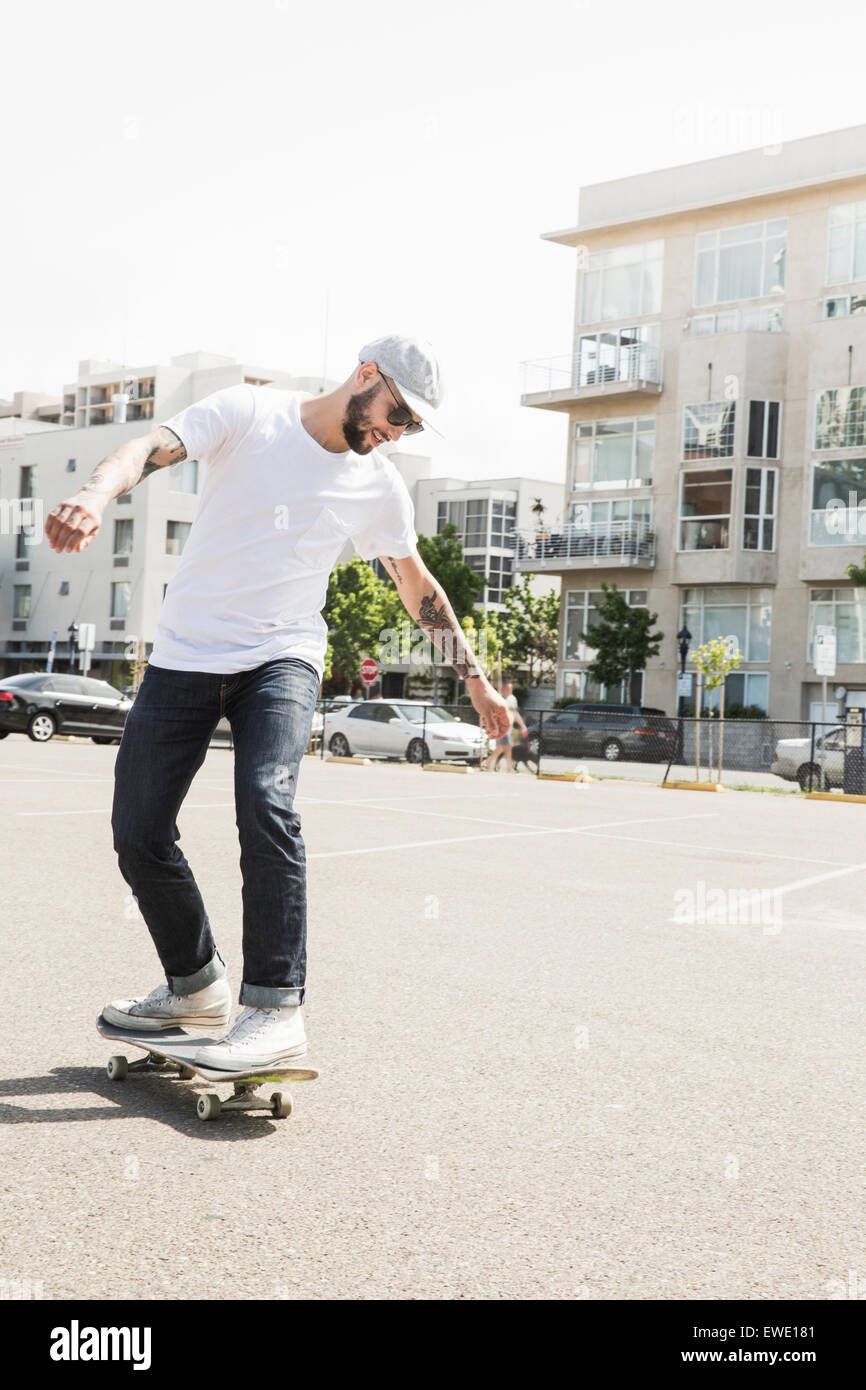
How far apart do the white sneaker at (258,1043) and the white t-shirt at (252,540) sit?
2.97 ft

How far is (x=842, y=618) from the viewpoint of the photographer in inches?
1800

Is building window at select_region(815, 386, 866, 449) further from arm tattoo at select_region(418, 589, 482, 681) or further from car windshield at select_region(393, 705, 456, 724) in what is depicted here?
arm tattoo at select_region(418, 589, 482, 681)

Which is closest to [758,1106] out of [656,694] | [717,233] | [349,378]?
[349,378]

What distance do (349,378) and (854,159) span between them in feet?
156

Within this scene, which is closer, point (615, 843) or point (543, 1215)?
point (543, 1215)

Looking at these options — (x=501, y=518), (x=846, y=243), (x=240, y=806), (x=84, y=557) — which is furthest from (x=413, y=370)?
(x=84, y=557)

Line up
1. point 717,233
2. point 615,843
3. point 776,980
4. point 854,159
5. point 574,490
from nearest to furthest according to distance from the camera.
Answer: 1. point 776,980
2. point 615,843
3. point 854,159
4. point 717,233
5. point 574,490

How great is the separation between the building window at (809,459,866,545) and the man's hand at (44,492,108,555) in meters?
43.9

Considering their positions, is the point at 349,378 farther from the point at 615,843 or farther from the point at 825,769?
the point at 825,769

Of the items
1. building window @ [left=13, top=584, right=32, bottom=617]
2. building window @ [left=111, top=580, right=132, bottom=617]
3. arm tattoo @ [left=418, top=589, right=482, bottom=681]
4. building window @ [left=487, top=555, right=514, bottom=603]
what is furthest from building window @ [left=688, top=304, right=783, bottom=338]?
arm tattoo @ [left=418, top=589, right=482, bottom=681]

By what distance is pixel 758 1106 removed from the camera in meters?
4.25

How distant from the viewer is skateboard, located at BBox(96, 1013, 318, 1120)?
12.4 feet

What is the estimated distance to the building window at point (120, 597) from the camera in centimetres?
7497

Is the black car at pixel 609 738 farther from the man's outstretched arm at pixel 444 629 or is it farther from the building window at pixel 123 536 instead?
the building window at pixel 123 536
